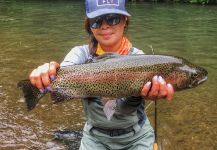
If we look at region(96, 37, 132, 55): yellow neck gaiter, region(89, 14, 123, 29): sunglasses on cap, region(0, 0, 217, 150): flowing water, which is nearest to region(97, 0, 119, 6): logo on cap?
region(89, 14, 123, 29): sunglasses on cap

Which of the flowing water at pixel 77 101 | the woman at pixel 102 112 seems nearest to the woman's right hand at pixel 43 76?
the woman at pixel 102 112

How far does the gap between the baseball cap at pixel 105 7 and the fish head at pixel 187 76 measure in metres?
0.85

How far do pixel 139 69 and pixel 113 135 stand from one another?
93 cm

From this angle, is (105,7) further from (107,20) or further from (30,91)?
(30,91)

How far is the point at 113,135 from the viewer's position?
13.1 feet

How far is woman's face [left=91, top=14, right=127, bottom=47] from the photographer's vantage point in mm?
3922

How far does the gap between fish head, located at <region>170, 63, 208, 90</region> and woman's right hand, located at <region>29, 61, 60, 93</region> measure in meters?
0.97

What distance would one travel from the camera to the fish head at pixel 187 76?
3379 millimetres

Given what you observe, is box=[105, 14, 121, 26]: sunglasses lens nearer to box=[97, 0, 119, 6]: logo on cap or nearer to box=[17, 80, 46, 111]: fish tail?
box=[97, 0, 119, 6]: logo on cap

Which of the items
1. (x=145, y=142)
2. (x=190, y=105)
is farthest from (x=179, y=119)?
(x=145, y=142)

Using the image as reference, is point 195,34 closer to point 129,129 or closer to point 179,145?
point 179,145

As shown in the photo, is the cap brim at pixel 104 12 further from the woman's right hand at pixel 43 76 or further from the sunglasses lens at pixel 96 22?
the woman's right hand at pixel 43 76

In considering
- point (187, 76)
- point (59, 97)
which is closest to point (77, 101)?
point (59, 97)

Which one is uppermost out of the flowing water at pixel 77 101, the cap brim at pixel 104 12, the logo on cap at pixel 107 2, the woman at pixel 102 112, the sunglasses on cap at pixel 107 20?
the logo on cap at pixel 107 2
